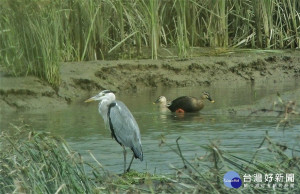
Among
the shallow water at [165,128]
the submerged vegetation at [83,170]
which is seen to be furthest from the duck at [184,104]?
the submerged vegetation at [83,170]

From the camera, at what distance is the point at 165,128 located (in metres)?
9.59

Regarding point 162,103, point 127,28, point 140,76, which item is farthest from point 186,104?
point 127,28

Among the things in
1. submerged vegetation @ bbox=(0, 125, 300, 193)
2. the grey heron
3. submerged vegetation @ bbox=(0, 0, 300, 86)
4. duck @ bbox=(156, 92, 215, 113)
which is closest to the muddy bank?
submerged vegetation @ bbox=(0, 0, 300, 86)

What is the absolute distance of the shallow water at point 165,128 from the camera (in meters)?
7.70

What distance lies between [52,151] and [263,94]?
25.9ft

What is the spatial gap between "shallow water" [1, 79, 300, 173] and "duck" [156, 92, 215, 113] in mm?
101

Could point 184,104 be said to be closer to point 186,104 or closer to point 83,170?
point 186,104

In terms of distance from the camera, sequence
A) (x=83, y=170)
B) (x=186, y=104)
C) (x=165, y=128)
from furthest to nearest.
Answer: (x=186, y=104) < (x=165, y=128) < (x=83, y=170)

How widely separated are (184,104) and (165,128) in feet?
5.33

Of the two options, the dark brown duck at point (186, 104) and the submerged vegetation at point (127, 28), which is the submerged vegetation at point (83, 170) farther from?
the submerged vegetation at point (127, 28)

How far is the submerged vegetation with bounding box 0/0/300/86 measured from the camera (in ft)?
36.8

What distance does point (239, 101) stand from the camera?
38.0 feet

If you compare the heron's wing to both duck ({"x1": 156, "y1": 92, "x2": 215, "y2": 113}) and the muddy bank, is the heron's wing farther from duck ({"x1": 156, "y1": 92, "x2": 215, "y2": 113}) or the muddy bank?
the muddy bank

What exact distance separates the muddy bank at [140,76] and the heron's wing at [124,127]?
146 inches
